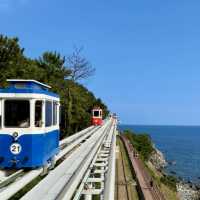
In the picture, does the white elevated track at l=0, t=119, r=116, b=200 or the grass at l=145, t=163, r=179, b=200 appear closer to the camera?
the white elevated track at l=0, t=119, r=116, b=200

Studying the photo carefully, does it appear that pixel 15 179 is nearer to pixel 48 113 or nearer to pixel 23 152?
pixel 23 152

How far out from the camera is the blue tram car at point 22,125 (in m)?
14.6

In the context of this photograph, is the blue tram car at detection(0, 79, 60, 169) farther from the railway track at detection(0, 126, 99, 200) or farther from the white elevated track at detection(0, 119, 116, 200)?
the white elevated track at detection(0, 119, 116, 200)

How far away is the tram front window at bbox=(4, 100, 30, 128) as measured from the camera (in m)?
14.9

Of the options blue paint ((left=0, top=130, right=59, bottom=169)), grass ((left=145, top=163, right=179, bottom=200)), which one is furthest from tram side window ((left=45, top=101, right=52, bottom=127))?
grass ((left=145, top=163, right=179, bottom=200))

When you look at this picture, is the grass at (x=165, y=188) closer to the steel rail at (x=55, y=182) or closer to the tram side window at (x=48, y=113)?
the tram side window at (x=48, y=113)

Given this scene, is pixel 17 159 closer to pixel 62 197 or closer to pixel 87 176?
pixel 87 176

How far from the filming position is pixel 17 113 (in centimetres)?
1497

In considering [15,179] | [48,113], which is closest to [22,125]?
[48,113]

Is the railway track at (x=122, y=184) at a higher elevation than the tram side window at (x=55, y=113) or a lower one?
lower

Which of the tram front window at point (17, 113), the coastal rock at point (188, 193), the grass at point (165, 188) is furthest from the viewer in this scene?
the coastal rock at point (188, 193)

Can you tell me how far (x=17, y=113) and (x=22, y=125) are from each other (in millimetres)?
381

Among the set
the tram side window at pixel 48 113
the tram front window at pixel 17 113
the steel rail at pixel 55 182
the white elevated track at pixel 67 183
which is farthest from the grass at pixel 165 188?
the tram front window at pixel 17 113

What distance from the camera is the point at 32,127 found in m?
14.8
